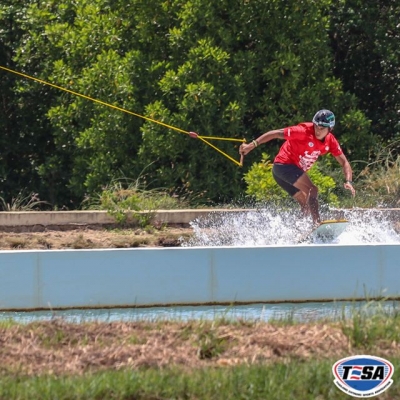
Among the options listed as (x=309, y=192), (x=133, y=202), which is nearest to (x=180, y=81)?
(x=133, y=202)

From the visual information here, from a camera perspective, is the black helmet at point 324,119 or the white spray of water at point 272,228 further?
the white spray of water at point 272,228

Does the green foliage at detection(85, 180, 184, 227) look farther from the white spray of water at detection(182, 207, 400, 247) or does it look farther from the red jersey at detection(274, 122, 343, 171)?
the red jersey at detection(274, 122, 343, 171)

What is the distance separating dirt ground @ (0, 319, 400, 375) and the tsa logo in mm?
159

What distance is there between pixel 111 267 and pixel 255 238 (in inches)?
156

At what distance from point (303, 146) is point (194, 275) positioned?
2.85 metres

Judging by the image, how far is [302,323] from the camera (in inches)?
306

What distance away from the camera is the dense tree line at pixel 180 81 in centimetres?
1639

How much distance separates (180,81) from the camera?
1628 cm

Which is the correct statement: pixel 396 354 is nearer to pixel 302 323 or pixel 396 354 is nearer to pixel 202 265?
pixel 302 323

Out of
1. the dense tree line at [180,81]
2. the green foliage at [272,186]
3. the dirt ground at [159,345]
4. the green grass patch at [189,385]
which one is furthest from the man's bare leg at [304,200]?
the green grass patch at [189,385]

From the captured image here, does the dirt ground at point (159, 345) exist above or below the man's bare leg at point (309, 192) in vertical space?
below

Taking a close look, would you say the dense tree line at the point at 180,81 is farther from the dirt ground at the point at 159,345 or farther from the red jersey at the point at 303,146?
the dirt ground at the point at 159,345

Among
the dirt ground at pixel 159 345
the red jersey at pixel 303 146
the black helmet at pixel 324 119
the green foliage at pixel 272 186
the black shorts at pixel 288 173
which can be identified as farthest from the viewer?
the green foliage at pixel 272 186

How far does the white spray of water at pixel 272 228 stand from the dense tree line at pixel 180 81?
246 centimetres
